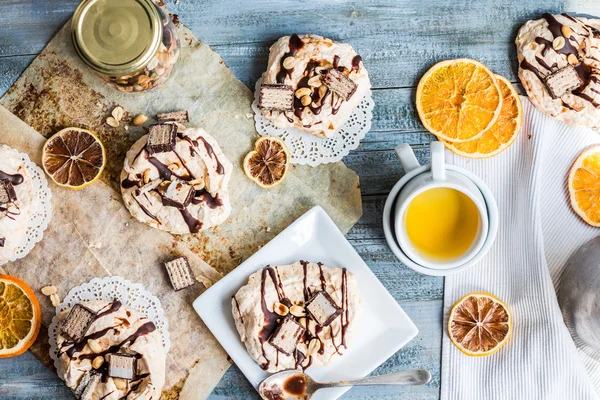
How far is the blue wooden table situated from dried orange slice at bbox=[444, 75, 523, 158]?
14 cm

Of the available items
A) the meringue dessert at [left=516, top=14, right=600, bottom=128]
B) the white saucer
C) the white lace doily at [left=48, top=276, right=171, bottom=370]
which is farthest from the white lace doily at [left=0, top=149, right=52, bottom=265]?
the meringue dessert at [left=516, top=14, right=600, bottom=128]

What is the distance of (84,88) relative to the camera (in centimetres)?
292

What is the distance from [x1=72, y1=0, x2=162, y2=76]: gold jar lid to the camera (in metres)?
2.59

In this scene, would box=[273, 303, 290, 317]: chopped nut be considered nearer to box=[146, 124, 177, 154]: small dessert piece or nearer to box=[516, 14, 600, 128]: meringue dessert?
box=[146, 124, 177, 154]: small dessert piece

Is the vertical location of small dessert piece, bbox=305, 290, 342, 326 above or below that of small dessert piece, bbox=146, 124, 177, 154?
below

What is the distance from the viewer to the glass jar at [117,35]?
102 inches

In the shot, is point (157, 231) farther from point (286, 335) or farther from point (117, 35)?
point (117, 35)

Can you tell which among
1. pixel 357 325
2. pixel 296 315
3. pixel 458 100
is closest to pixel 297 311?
pixel 296 315

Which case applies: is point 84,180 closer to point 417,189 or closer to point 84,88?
point 84,88

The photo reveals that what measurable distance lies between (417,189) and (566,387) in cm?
135

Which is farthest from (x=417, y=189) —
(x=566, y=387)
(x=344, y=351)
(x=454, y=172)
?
(x=566, y=387)

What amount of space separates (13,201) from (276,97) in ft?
4.72

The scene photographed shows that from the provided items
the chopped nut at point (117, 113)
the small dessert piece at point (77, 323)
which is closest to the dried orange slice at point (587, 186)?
the chopped nut at point (117, 113)

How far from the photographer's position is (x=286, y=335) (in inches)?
105
